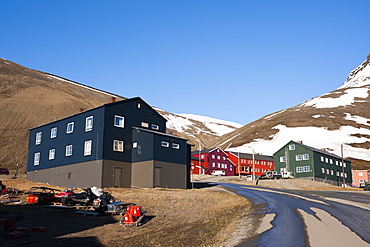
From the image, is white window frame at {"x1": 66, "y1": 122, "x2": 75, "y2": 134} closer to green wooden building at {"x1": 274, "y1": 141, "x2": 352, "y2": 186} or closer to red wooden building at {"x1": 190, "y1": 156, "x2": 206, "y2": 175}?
red wooden building at {"x1": 190, "y1": 156, "x2": 206, "y2": 175}

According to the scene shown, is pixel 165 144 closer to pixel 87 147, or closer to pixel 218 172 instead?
pixel 87 147

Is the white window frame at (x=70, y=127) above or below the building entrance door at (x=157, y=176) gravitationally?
above

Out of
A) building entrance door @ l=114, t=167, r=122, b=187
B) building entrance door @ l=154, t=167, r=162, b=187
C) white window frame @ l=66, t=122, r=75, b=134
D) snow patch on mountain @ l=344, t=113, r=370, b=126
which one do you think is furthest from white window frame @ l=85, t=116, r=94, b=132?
snow patch on mountain @ l=344, t=113, r=370, b=126

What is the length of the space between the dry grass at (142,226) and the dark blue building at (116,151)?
15.4 meters

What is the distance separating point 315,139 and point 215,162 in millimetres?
55062

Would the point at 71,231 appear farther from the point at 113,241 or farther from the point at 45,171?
the point at 45,171

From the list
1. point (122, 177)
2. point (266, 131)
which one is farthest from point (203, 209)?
point (266, 131)

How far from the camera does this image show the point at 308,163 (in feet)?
279

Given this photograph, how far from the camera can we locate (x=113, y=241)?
15.3 m

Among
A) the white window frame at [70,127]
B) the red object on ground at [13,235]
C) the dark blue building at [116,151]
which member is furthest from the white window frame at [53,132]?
the red object on ground at [13,235]

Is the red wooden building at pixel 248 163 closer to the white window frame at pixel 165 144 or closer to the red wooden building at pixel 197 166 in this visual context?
the red wooden building at pixel 197 166

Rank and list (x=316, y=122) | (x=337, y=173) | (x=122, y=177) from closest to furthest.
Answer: (x=122, y=177) → (x=337, y=173) → (x=316, y=122)

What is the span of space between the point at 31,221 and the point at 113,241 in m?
7.24

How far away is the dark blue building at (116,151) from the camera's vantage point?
42031 mm
